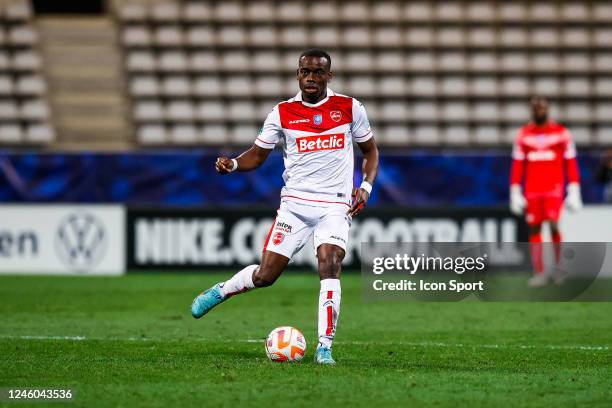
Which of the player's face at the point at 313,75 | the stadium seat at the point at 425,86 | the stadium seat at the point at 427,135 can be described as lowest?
the stadium seat at the point at 427,135

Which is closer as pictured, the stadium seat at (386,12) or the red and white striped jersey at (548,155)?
the red and white striped jersey at (548,155)

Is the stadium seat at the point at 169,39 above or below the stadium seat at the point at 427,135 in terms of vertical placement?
above

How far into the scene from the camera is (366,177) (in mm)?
8000

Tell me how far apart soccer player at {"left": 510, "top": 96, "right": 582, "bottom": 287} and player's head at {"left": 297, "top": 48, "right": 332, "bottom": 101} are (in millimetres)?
6962

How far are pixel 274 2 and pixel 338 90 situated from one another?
233 cm

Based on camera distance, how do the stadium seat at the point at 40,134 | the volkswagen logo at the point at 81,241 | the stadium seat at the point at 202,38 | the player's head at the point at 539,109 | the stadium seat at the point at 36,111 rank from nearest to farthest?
the player's head at the point at 539,109, the volkswagen logo at the point at 81,241, the stadium seat at the point at 40,134, the stadium seat at the point at 36,111, the stadium seat at the point at 202,38

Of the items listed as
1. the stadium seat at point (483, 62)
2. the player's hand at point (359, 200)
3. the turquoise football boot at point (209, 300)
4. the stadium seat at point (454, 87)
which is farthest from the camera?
the stadium seat at point (483, 62)

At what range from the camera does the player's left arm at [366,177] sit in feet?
25.5

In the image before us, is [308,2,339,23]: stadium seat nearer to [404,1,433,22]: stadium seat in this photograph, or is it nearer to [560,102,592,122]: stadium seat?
[404,1,433,22]: stadium seat

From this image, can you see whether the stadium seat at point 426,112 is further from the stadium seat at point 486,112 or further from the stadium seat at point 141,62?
the stadium seat at point 141,62

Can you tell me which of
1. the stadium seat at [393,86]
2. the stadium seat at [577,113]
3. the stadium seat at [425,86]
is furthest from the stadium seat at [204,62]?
the stadium seat at [577,113]

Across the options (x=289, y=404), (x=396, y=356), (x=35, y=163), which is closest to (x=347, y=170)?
(x=396, y=356)

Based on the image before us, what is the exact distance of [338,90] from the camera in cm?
2123

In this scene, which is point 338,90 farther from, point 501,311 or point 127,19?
point 501,311
